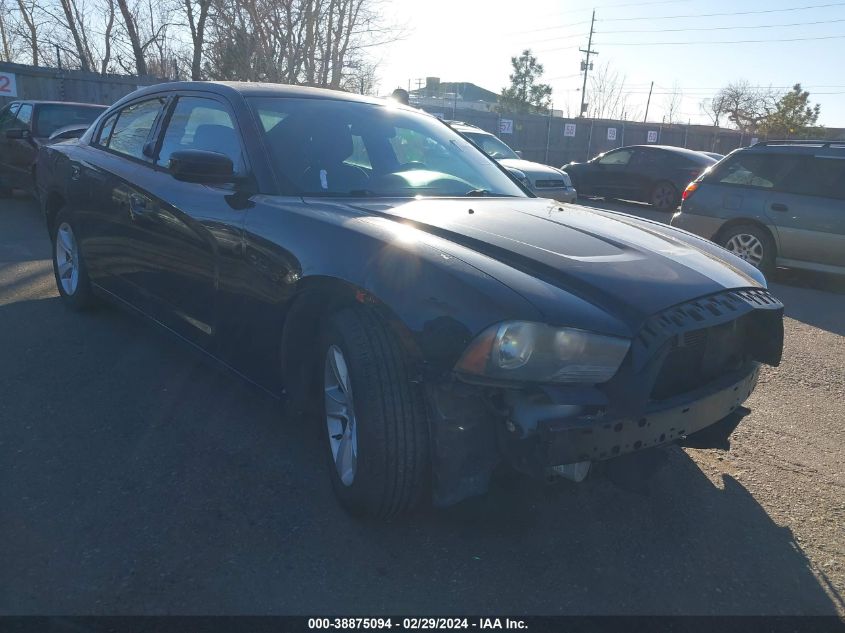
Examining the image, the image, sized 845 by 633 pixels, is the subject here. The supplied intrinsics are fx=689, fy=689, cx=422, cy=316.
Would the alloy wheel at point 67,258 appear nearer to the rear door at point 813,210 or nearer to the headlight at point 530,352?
the headlight at point 530,352

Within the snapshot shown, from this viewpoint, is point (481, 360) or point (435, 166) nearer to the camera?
point (481, 360)

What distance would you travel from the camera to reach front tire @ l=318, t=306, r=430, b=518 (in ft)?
7.76

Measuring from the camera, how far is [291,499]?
2836 mm

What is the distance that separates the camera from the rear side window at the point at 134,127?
4.22m

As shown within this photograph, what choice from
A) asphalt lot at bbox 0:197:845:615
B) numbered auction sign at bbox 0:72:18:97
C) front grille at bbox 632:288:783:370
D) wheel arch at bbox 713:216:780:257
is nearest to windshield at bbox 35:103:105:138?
asphalt lot at bbox 0:197:845:615

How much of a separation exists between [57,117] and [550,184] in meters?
7.83

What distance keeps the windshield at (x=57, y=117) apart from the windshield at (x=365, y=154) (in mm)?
8200

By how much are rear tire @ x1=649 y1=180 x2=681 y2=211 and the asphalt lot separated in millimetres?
12097

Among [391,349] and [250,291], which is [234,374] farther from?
[391,349]

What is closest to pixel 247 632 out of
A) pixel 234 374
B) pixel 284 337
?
pixel 284 337

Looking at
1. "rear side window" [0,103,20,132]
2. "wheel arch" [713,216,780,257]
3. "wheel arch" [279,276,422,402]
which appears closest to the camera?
"wheel arch" [279,276,422,402]

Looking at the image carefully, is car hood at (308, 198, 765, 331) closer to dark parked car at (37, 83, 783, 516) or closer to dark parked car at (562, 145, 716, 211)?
dark parked car at (37, 83, 783, 516)

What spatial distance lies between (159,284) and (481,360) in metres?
2.36

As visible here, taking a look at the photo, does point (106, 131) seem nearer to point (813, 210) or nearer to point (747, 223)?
point (747, 223)
